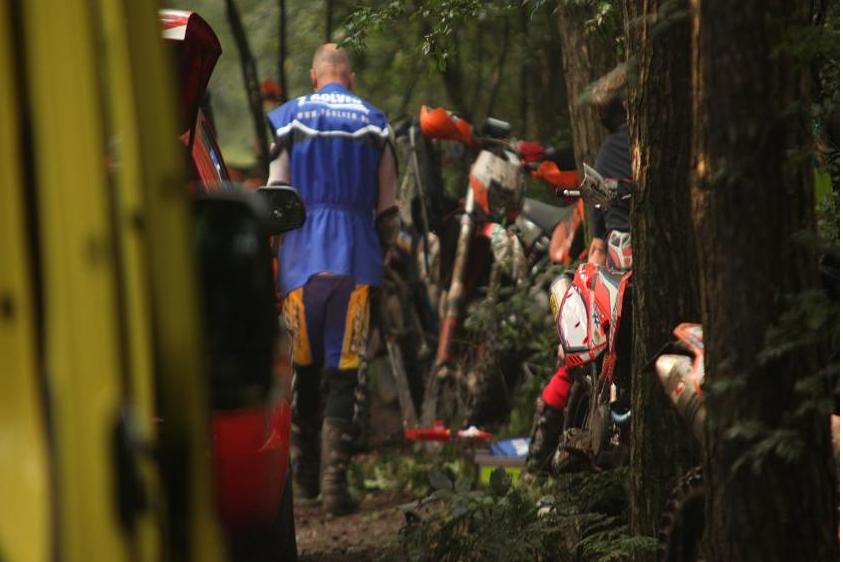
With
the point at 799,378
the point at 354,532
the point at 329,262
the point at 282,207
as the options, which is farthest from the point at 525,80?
the point at 799,378

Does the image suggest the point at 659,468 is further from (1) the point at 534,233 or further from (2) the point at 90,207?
(1) the point at 534,233

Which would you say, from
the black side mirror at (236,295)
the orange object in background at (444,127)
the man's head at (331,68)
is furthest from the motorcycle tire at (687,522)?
the orange object in background at (444,127)

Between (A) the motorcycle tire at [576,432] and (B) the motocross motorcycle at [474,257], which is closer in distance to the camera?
(A) the motorcycle tire at [576,432]

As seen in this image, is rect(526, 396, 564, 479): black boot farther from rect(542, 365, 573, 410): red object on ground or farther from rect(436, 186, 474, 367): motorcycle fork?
rect(436, 186, 474, 367): motorcycle fork

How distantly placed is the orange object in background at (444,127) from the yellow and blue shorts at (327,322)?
2556 mm

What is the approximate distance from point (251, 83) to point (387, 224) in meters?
4.09

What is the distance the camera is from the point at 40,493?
2.89 metres

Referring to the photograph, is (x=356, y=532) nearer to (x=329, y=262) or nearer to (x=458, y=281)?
(x=329, y=262)

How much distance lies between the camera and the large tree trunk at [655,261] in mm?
6090

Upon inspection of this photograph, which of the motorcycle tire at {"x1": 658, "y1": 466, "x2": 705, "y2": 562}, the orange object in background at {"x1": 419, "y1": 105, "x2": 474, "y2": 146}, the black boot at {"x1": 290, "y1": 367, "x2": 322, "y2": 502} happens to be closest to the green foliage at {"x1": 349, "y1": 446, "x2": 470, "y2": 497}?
the black boot at {"x1": 290, "y1": 367, "x2": 322, "y2": 502}

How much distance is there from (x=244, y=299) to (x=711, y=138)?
5.80 feet

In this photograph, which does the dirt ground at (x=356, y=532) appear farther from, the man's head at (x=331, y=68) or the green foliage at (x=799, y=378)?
the green foliage at (x=799, y=378)

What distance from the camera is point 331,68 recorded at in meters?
10.7

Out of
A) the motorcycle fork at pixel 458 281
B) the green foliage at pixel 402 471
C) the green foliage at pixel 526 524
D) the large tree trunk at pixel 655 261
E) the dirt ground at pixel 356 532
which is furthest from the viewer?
the motorcycle fork at pixel 458 281
